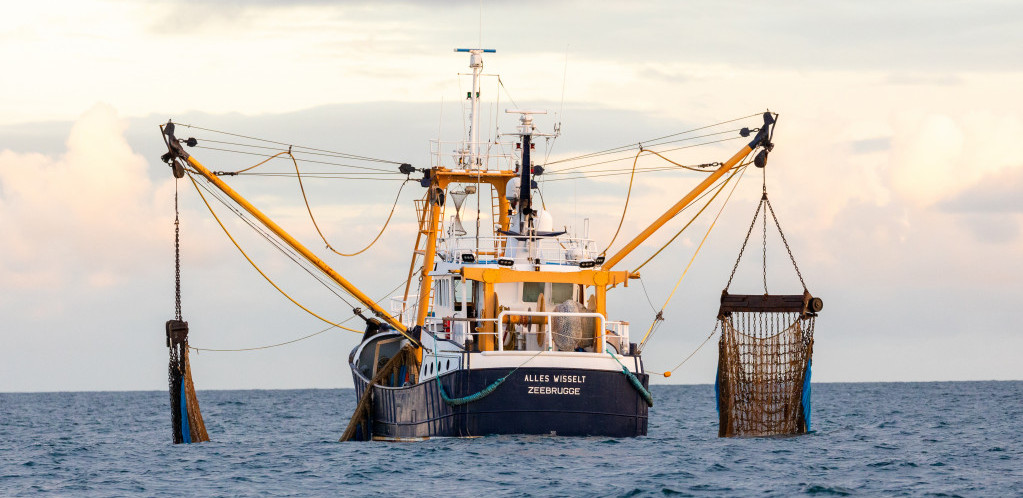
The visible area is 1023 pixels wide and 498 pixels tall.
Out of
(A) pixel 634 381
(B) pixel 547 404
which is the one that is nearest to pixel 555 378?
(B) pixel 547 404

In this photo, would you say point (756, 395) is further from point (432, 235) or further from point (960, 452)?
point (432, 235)

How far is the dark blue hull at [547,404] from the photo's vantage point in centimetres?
3419

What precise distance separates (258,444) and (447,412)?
11.9 m

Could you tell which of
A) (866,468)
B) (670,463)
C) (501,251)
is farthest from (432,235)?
(866,468)

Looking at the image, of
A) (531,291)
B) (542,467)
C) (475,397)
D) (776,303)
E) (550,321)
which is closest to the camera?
(542,467)

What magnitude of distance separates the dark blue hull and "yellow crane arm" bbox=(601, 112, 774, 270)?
5.56 m

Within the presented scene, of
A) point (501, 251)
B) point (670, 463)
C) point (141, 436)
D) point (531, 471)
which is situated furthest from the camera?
point (141, 436)

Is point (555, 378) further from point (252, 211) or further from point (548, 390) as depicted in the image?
point (252, 211)

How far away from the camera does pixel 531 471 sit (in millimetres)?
30938

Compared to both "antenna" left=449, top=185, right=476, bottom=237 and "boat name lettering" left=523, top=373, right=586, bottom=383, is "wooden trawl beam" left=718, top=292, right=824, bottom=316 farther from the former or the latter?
"antenna" left=449, top=185, right=476, bottom=237

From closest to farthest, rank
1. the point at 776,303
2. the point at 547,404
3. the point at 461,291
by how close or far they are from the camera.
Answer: the point at 547,404 → the point at 776,303 → the point at 461,291

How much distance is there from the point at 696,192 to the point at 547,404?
8.97 metres

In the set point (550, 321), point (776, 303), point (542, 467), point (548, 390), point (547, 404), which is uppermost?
point (776, 303)

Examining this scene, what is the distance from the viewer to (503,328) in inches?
1471
